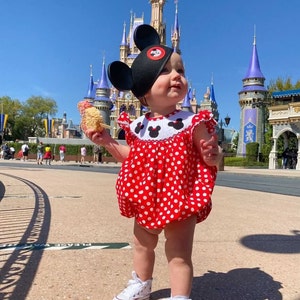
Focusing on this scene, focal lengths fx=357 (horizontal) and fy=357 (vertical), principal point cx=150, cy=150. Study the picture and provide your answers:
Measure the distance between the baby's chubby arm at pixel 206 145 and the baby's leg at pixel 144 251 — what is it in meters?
0.58

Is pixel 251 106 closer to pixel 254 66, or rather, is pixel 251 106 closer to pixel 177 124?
pixel 254 66

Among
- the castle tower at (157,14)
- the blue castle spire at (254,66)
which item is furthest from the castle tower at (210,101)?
the blue castle spire at (254,66)

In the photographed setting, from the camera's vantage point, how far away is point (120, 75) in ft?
8.13

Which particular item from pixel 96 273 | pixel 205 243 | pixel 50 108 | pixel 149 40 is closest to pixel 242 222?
pixel 205 243

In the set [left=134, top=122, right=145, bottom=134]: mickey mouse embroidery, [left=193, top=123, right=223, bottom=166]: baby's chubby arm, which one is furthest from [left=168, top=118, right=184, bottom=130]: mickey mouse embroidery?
[left=134, top=122, right=145, bottom=134]: mickey mouse embroidery

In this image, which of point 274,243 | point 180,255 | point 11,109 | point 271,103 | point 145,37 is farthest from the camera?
point 11,109

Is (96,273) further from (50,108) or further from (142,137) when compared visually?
(50,108)

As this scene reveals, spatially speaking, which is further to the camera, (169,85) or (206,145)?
(169,85)

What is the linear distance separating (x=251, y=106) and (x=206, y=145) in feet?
122

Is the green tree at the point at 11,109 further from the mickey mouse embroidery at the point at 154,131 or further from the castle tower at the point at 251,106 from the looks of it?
the mickey mouse embroidery at the point at 154,131

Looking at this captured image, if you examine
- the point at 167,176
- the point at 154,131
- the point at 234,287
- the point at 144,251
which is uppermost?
the point at 154,131

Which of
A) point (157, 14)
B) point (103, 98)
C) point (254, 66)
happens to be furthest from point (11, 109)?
point (254, 66)

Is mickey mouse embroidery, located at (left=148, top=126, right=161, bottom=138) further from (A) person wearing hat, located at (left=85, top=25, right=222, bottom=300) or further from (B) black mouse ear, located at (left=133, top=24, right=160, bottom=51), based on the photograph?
(B) black mouse ear, located at (left=133, top=24, right=160, bottom=51)

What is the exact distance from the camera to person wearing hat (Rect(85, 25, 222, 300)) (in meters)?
2.07
